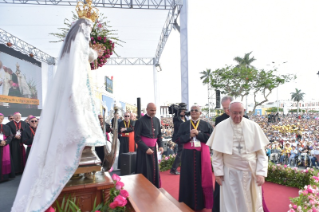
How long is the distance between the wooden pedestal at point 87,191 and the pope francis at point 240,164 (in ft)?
5.18

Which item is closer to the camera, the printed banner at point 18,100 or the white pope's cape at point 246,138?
the white pope's cape at point 246,138

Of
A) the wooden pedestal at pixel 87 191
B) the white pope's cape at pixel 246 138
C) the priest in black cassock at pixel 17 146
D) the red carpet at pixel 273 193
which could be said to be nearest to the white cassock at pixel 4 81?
the priest in black cassock at pixel 17 146

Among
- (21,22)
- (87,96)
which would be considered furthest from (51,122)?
(21,22)

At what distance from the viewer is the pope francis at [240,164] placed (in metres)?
2.82

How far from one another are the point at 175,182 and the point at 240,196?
9.81 feet

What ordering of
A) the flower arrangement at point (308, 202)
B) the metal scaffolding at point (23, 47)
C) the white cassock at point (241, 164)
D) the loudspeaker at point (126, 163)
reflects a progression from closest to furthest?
1. the flower arrangement at point (308, 202)
2. the white cassock at point (241, 164)
3. the loudspeaker at point (126, 163)
4. the metal scaffolding at point (23, 47)

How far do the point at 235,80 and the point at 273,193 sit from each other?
14.8m

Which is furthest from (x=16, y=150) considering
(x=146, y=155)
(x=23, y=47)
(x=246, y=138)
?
(x=23, y=47)

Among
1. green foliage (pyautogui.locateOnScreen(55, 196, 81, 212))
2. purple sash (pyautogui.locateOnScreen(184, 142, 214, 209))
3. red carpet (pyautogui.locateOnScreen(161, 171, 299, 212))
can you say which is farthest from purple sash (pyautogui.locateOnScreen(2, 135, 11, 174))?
purple sash (pyautogui.locateOnScreen(184, 142, 214, 209))

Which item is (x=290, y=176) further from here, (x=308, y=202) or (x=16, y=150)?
(x=16, y=150)

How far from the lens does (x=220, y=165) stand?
9.82ft

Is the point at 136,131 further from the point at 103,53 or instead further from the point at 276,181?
the point at 276,181

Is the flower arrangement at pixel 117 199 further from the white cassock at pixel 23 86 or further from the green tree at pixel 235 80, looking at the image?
the green tree at pixel 235 80

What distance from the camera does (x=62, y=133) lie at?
1.87m
